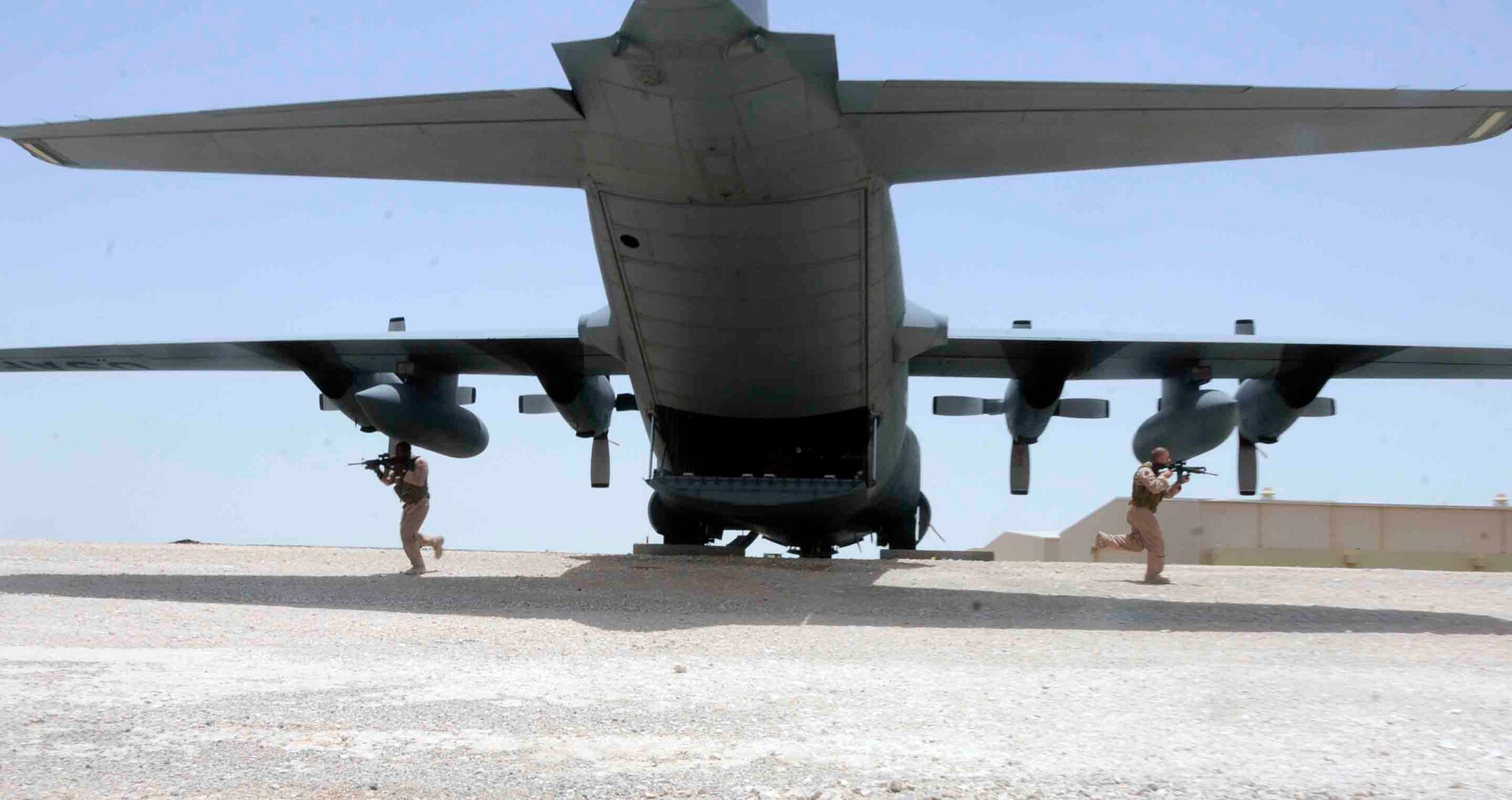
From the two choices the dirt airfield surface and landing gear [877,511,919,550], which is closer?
the dirt airfield surface

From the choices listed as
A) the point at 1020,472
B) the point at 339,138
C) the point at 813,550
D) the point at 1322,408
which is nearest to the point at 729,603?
the point at 339,138

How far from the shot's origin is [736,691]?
214 inches

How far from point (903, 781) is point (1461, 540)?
81.7 ft

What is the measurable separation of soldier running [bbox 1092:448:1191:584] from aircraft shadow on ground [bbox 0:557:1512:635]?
171 centimetres

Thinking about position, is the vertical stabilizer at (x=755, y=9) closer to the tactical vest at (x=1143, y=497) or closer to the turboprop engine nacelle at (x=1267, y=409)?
the tactical vest at (x=1143, y=497)

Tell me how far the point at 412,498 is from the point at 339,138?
12.6 ft

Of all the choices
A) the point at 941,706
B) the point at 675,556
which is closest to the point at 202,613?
the point at 941,706

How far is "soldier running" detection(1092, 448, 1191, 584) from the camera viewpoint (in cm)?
1127

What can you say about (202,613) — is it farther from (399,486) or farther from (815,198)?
(815,198)

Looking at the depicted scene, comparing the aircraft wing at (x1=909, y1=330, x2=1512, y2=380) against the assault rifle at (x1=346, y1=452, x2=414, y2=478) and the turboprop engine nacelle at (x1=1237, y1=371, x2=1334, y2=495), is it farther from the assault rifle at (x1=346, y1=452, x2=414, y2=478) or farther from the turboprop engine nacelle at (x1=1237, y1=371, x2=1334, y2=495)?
the assault rifle at (x1=346, y1=452, x2=414, y2=478)

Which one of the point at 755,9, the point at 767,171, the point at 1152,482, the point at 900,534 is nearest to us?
the point at 755,9

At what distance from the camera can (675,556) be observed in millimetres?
14781

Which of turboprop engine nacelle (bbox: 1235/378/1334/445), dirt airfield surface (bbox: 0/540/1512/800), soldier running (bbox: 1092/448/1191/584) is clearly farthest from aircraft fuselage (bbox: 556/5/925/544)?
turboprop engine nacelle (bbox: 1235/378/1334/445)

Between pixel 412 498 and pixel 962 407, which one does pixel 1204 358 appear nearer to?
pixel 962 407
